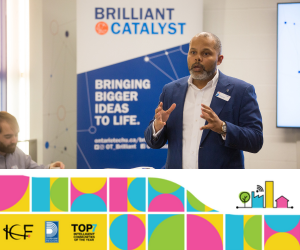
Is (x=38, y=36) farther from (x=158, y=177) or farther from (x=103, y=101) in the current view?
(x=158, y=177)

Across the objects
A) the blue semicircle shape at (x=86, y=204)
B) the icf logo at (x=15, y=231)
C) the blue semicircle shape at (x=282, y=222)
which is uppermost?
the blue semicircle shape at (x=86, y=204)

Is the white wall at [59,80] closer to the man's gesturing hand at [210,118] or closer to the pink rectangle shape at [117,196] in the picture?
the man's gesturing hand at [210,118]

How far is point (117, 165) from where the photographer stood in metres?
2.86

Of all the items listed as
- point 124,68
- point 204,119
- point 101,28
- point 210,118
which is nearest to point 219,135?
point 204,119

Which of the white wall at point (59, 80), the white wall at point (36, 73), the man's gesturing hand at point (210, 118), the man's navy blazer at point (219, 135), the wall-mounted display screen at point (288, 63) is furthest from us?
the white wall at point (59, 80)

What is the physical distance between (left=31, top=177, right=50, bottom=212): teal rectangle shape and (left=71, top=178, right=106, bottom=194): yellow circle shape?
0.08m

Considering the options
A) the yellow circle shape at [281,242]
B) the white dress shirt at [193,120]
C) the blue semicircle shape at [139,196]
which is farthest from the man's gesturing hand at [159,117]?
the yellow circle shape at [281,242]

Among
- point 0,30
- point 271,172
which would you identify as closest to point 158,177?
point 271,172

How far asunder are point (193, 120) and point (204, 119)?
7 centimetres

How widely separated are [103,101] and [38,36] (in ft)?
3.64

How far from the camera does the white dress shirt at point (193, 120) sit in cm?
151

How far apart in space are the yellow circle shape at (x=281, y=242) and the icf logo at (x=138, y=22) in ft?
7.70

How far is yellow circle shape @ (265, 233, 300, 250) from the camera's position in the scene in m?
0.77

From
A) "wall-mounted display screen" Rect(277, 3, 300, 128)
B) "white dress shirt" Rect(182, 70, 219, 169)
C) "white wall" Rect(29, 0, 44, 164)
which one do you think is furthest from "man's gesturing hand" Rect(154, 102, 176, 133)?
"white wall" Rect(29, 0, 44, 164)
